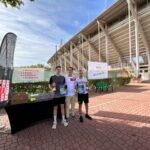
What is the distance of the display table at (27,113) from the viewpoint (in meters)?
3.98

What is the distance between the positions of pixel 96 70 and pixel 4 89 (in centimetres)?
974

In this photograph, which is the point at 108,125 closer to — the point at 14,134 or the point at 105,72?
the point at 14,134

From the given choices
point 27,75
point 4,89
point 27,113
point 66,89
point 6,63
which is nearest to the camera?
point 6,63

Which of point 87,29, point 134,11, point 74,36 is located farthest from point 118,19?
point 74,36

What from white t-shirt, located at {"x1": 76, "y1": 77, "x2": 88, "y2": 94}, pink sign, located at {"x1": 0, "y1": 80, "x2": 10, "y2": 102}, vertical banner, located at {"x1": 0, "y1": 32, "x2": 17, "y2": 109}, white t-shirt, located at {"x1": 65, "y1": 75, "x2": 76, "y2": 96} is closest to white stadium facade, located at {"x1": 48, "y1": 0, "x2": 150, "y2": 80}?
white t-shirt, located at {"x1": 76, "y1": 77, "x2": 88, "y2": 94}

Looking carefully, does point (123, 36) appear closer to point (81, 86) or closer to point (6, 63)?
point (81, 86)

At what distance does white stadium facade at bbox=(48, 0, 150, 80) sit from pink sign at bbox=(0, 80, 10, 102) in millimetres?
25983

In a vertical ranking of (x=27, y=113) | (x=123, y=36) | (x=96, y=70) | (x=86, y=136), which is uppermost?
(x=123, y=36)

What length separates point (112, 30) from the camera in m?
32.4

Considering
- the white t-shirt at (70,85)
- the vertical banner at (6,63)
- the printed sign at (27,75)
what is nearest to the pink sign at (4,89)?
the vertical banner at (6,63)

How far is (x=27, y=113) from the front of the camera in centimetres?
449

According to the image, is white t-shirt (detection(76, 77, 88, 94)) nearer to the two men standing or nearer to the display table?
the two men standing

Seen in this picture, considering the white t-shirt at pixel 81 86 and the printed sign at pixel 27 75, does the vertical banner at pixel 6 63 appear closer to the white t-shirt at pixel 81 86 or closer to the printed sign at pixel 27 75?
the white t-shirt at pixel 81 86

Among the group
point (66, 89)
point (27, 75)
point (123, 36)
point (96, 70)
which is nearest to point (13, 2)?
point (66, 89)
